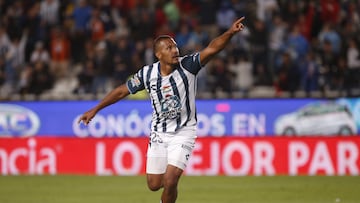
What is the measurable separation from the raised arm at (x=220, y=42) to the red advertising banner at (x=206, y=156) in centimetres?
935

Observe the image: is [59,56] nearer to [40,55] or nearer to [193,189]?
[40,55]

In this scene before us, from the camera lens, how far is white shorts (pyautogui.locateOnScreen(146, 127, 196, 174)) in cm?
1031

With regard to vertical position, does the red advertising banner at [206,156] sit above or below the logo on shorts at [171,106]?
below

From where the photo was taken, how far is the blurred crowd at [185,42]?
2167cm

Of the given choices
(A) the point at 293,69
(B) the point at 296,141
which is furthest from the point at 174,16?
(B) the point at 296,141

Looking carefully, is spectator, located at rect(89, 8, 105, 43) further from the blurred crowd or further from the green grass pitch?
the green grass pitch

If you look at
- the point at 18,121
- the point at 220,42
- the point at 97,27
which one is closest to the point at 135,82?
the point at 220,42

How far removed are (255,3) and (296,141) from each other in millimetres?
5538

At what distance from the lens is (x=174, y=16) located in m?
24.0

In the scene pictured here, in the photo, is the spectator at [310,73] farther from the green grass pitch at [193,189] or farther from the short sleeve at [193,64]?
the short sleeve at [193,64]

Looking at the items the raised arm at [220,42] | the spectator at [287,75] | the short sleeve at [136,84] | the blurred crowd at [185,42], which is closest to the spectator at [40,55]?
the blurred crowd at [185,42]

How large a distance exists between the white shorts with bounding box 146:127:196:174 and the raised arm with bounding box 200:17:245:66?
2.94ft

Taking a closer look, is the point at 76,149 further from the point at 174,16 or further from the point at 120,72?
the point at 174,16

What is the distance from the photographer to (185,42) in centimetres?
2253
